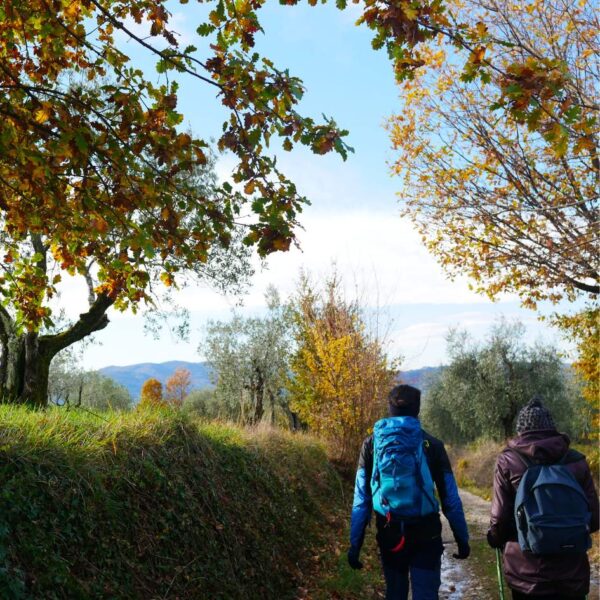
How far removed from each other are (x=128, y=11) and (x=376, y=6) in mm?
3358

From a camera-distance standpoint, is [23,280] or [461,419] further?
[461,419]

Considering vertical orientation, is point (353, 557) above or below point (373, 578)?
above

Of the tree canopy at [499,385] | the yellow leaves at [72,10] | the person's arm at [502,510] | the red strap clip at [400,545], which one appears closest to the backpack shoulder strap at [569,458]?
the person's arm at [502,510]

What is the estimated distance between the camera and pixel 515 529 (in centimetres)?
429

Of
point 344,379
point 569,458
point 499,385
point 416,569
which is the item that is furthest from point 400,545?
point 499,385

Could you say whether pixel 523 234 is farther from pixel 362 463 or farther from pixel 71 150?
pixel 71 150

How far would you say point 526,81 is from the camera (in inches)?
147

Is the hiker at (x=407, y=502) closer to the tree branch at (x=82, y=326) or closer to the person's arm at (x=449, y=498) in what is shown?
the person's arm at (x=449, y=498)

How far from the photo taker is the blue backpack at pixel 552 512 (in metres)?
3.95

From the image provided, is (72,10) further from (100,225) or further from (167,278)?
(167,278)

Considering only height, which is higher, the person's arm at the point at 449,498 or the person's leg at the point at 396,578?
the person's arm at the point at 449,498

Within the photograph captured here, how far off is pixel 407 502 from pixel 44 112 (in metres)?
4.61

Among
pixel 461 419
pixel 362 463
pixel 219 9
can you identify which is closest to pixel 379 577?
pixel 362 463

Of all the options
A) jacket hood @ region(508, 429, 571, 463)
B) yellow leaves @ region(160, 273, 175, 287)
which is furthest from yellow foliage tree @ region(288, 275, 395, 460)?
jacket hood @ region(508, 429, 571, 463)
